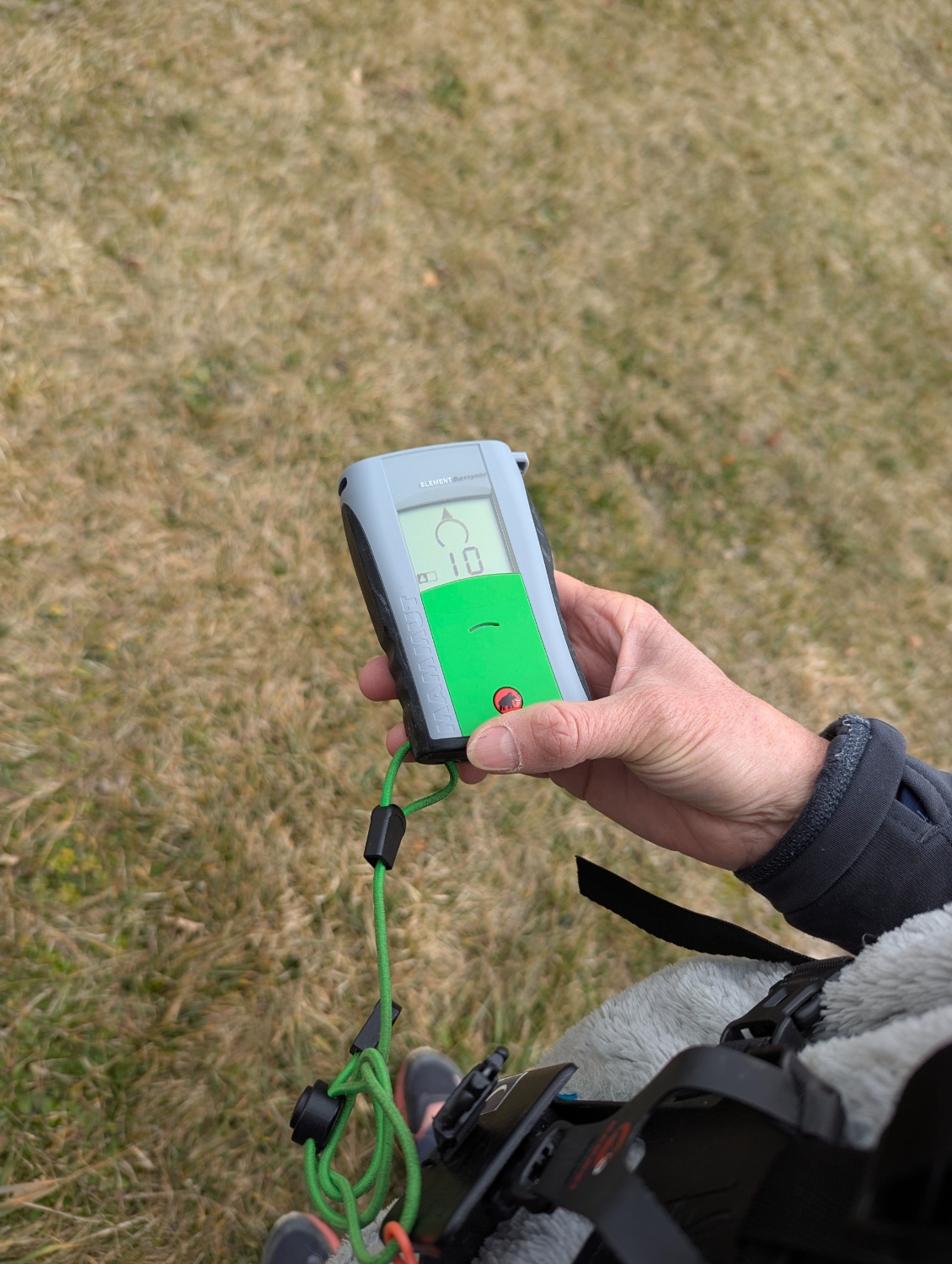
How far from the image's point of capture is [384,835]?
1287 mm

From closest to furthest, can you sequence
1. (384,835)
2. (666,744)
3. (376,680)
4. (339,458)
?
(384,835), (666,744), (376,680), (339,458)

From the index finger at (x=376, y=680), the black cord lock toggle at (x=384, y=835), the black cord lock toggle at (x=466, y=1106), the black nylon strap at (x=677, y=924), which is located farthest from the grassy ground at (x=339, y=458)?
the black cord lock toggle at (x=466, y=1106)

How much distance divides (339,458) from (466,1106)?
1.81 meters

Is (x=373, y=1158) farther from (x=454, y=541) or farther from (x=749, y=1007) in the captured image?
(x=454, y=541)

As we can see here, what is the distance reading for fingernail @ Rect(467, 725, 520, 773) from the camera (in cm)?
133

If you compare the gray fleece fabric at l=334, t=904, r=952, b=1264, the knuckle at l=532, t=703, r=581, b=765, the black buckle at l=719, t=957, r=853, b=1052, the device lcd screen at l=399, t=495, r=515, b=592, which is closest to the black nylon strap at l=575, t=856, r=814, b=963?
the gray fleece fabric at l=334, t=904, r=952, b=1264

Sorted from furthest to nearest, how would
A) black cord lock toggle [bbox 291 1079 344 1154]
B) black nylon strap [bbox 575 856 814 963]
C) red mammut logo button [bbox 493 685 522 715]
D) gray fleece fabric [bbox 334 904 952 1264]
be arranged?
red mammut logo button [bbox 493 685 522 715] → black nylon strap [bbox 575 856 814 963] → black cord lock toggle [bbox 291 1079 344 1154] → gray fleece fabric [bbox 334 904 952 1264]

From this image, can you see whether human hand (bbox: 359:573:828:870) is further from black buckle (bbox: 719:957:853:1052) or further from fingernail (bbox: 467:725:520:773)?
black buckle (bbox: 719:957:853:1052)

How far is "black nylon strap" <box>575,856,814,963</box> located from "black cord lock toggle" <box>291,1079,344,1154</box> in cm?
54

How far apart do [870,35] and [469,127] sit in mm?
2129

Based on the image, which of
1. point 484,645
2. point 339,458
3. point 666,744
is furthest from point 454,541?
point 339,458

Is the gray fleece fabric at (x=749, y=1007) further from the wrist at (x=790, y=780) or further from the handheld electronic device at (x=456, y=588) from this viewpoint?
the handheld electronic device at (x=456, y=588)

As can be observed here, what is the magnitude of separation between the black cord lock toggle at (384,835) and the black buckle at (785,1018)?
1.66 ft

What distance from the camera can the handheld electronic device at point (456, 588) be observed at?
4.66ft
